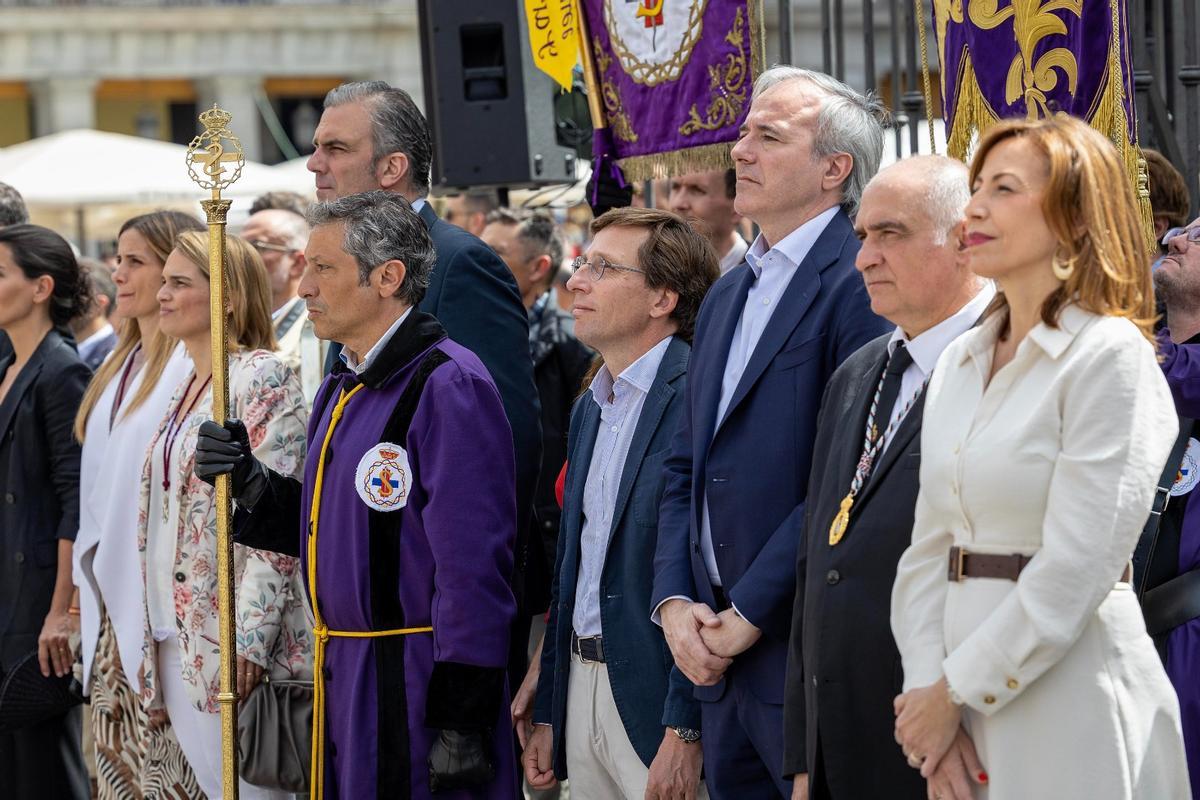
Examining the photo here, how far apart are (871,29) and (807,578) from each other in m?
3.14

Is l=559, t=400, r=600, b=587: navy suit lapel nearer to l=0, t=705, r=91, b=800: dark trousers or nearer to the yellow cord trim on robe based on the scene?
the yellow cord trim on robe

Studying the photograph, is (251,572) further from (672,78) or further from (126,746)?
(672,78)

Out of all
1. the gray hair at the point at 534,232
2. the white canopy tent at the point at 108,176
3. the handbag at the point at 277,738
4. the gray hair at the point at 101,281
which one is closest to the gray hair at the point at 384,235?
the handbag at the point at 277,738

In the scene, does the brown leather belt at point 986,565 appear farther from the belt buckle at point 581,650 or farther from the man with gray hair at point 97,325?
the man with gray hair at point 97,325

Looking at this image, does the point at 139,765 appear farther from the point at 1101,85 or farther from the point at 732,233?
the point at 1101,85

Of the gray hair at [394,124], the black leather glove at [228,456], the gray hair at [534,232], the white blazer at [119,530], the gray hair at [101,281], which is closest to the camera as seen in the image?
the black leather glove at [228,456]

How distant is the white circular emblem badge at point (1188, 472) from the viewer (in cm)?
393

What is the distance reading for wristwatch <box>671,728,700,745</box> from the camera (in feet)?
12.8

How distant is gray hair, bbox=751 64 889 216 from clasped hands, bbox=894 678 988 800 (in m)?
1.43

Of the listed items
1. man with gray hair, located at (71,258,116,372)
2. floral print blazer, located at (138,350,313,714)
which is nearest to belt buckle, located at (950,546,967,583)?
floral print blazer, located at (138,350,313,714)

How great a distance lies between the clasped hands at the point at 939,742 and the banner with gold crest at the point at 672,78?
277 cm

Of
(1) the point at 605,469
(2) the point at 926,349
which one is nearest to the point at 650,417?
(1) the point at 605,469

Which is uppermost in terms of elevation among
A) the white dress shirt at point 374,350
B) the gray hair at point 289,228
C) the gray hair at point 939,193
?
the gray hair at point 289,228

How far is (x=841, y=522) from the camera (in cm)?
324
